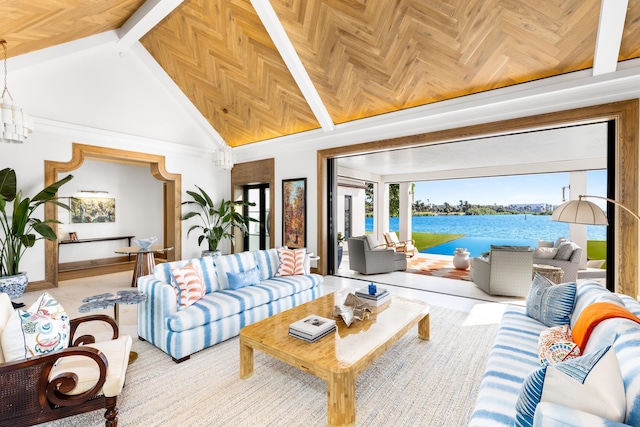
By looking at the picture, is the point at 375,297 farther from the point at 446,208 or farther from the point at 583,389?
the point at 446,208

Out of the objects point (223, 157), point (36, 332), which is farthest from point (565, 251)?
point (36, 332)

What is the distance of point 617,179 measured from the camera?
3.37 metres

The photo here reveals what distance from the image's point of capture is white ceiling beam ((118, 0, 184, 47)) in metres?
4.38

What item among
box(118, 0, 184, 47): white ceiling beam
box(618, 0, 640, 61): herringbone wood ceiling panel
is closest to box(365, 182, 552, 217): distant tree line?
box(618, 0, 640, 61): herringbone wood ceiling panel

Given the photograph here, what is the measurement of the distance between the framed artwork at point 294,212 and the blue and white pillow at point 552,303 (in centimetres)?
417

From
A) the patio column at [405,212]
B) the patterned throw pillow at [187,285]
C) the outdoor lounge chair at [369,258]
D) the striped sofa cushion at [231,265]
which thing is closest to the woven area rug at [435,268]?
the outdoor lounge chair at [369,258]

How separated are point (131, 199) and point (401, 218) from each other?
8480 mm

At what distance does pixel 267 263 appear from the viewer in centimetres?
434

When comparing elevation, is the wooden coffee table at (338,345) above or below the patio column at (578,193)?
below

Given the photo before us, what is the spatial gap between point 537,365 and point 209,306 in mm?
2745

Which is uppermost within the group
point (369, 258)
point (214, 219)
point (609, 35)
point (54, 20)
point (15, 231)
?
point (54, 20)

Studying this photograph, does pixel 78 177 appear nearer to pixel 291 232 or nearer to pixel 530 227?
pixel 291 232

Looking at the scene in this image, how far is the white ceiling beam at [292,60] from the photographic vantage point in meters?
4.02

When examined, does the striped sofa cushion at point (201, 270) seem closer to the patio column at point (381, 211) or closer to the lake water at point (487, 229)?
the patio column at point (381, 211)
